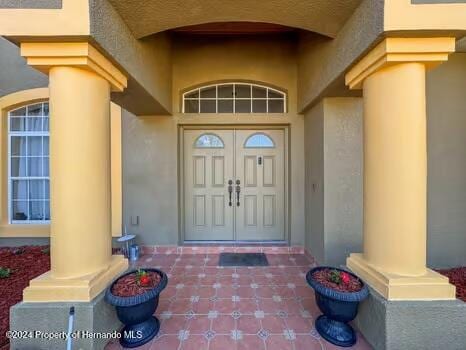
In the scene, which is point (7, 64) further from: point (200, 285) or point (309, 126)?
point (309, 126)

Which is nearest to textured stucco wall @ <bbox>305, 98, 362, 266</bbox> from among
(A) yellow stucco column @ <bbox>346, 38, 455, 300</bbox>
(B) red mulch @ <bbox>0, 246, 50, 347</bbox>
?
(A) yellow stucco column @ <bbox>346, 38, 455, 300</bbox>

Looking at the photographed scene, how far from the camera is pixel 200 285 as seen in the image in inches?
130

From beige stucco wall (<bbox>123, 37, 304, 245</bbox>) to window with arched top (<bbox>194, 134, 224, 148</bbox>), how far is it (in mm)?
318

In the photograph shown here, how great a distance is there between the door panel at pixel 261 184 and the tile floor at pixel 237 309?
85 cm

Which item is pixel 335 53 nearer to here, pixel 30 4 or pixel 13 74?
pixel 30 4

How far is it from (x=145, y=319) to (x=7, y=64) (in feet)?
16.9

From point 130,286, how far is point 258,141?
129 inches

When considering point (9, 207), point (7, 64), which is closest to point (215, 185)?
point (9, 207)

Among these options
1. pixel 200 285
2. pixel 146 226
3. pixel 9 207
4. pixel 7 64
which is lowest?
pixel 200 285

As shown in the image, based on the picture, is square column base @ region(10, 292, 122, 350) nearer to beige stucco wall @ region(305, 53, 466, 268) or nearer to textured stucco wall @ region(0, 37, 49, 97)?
beige stucco wall @ region(305, 53, 466, 268)

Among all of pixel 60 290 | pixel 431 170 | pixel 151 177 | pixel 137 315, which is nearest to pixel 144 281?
pixel 137 315

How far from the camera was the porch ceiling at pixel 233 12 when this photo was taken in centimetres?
233

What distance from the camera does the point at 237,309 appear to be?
274 cm

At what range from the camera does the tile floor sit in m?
2.25
